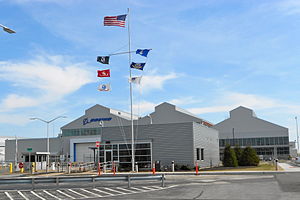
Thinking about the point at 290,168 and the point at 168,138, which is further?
the point at 168,138

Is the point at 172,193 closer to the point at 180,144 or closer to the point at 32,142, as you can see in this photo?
the point at 180,144

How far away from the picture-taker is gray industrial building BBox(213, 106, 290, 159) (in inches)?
3652

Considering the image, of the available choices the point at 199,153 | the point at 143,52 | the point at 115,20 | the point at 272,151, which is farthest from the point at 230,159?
the point at 272,151

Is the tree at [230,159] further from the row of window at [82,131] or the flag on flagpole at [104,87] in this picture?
the row of window at [82,131]

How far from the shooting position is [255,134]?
309 ft

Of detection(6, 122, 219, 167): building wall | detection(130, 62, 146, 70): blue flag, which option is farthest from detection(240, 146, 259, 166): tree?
detection(130, 62, 146, 70): blue flag

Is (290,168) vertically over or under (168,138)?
under

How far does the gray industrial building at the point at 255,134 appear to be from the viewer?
92750 mm

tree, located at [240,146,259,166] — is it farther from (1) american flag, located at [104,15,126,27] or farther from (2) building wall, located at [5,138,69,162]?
(2) building wall, located at [5,138,69,162]

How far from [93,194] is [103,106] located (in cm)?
7600

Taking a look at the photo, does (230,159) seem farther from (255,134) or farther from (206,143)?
(255,134)

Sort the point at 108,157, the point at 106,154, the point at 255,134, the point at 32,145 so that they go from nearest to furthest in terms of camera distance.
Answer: the point at 108,157, the point at 106,154, the point at 32,145, the point at 255,134

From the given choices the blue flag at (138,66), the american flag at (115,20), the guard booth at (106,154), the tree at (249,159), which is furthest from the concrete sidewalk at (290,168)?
the american flag at (115,20)

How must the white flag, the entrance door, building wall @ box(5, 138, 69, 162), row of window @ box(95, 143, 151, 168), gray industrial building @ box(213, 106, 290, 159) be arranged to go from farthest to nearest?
gray industrial building @ box(213, 106, 290, 159) → building wall @ box(5, 138, 69, 162) → the entrance door → row of window @ box(95, 143, 151, 168) → the white flag
